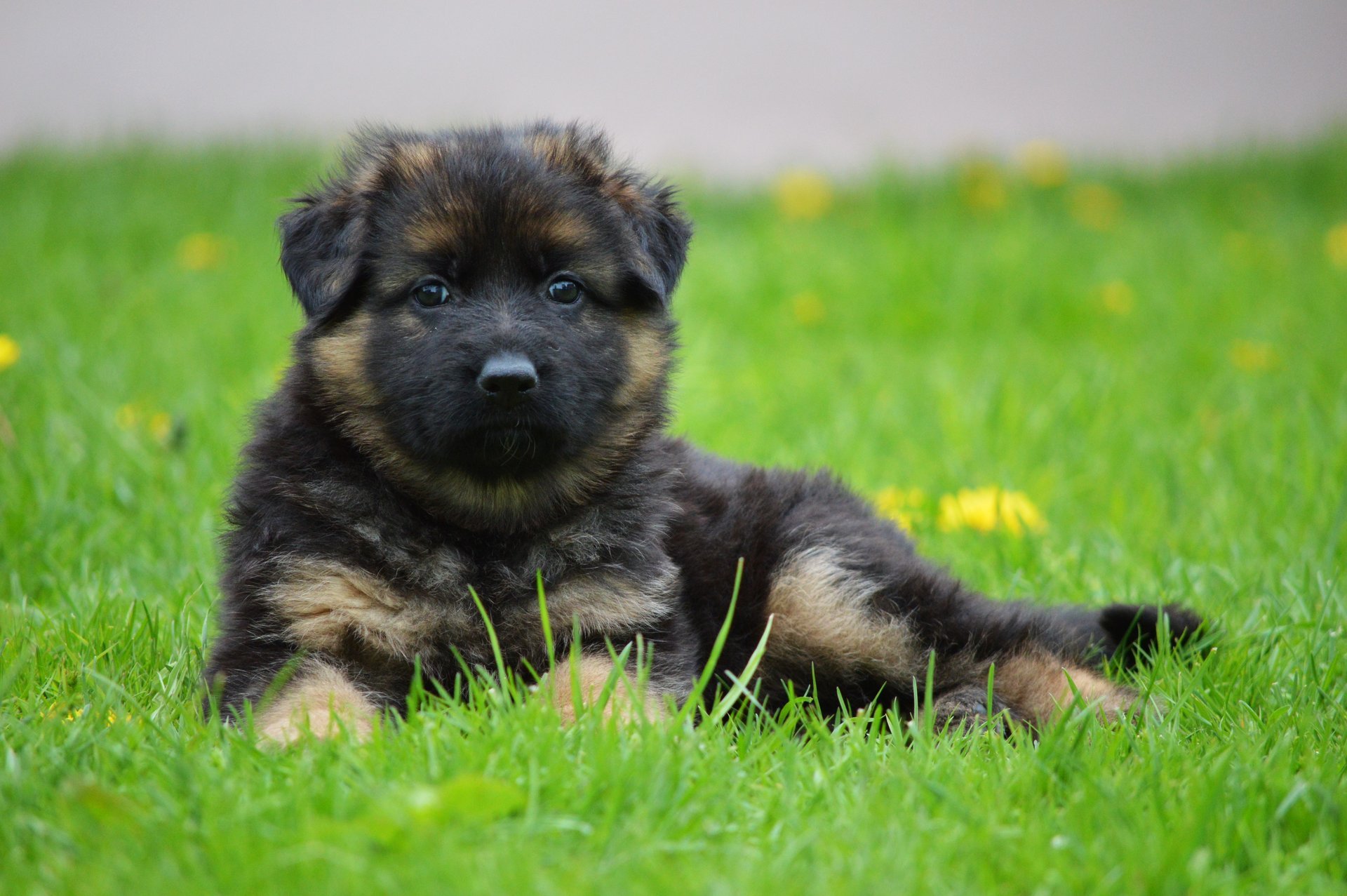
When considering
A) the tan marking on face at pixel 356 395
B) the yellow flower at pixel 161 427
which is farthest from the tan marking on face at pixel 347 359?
the yellow flower at pixel 161 427

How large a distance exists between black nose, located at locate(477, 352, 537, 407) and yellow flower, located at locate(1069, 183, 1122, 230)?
6.16 metres

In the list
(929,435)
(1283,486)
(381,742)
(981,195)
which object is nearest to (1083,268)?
(981,195)

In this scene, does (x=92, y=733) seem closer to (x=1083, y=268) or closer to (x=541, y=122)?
(x=541, y=122)

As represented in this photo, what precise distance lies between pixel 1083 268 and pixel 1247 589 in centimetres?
391

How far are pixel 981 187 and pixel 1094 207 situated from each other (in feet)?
2.64

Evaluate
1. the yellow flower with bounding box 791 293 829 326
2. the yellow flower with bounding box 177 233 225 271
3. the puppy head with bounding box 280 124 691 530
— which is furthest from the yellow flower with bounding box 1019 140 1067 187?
the puppy head with bounding box 280 124 691 530

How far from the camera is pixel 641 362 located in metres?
3.00

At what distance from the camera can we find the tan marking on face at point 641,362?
296 cm

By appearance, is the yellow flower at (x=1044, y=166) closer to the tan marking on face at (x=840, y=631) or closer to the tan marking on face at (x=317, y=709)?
the tan marking on face at (x=840, y=631)

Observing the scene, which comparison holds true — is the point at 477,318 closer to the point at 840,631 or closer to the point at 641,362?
the point at 641,362

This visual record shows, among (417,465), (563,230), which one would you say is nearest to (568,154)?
(563,230)

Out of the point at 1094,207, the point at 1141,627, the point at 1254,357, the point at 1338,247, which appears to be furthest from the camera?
the point at 1094,207

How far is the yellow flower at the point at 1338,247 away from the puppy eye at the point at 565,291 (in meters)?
5.94

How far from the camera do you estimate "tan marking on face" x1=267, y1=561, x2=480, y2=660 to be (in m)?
2.54
